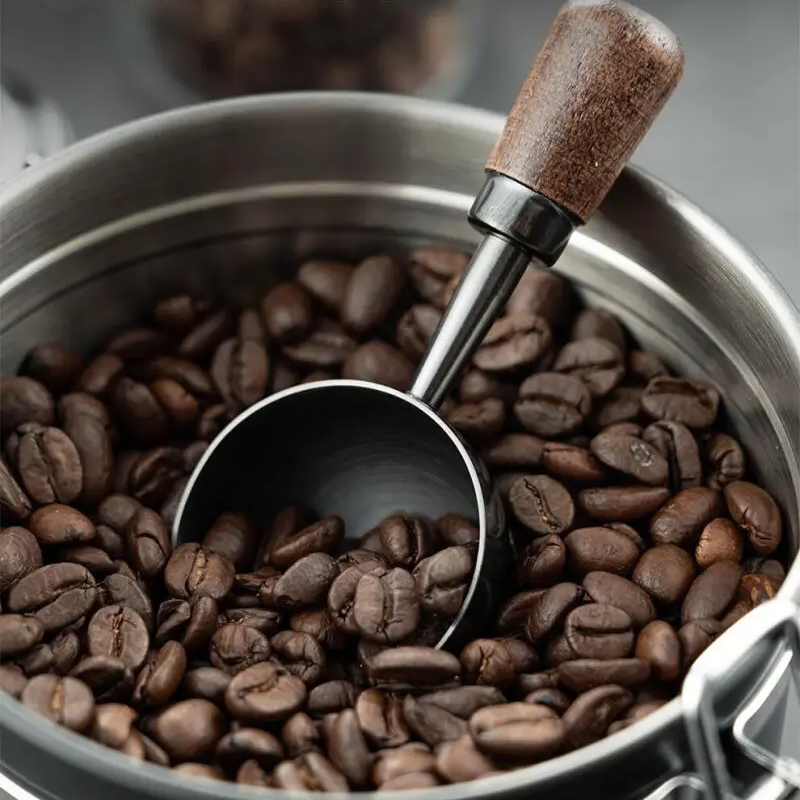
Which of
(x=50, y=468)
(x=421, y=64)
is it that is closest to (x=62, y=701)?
(x=50, y=468)

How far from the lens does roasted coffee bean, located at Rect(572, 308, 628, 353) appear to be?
1.42 metres

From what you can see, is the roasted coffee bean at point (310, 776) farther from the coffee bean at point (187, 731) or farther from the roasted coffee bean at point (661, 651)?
the roasted coffee bean at point (661, 651)

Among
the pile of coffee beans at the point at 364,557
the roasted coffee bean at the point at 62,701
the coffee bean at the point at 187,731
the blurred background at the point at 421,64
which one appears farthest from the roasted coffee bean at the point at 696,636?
the blurred background at the point at 421,64

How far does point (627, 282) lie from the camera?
1398 mm

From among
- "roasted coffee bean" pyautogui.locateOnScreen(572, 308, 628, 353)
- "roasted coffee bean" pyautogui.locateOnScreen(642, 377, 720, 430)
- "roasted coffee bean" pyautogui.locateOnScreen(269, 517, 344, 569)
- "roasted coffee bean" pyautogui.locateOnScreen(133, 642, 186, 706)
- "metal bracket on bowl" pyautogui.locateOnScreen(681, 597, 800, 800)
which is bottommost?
"roasted coffee bean" pyautogui.locateOnScreen(133, 642, 186, 706)

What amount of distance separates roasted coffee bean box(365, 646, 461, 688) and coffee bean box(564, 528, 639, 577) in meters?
0.21

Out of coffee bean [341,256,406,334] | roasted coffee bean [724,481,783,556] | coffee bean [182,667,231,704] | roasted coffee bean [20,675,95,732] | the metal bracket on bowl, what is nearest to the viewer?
the metal bracket on bowl

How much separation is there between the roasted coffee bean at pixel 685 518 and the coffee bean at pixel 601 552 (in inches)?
1.4

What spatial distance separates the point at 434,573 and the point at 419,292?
0.45 meters

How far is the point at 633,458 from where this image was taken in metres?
1.30

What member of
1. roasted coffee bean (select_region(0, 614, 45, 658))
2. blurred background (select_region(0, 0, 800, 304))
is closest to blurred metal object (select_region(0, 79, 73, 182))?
blurred background (select_region(0, 0, 800, 304))

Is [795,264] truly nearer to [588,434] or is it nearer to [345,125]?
[588,434]

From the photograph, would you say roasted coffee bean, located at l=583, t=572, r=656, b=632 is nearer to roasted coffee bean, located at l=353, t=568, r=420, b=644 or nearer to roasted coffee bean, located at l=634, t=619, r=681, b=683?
roasted coffee bean, located at l=634, t=619, r=681, b=683

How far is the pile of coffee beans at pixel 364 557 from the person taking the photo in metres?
1.07
